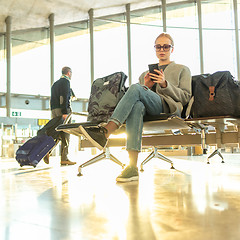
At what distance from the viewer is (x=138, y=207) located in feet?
4.04

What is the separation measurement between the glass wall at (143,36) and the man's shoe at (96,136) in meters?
8.03

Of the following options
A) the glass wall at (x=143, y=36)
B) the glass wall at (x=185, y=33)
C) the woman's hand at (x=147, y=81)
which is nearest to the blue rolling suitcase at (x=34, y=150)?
the woman's hand at (x=147, y=81)

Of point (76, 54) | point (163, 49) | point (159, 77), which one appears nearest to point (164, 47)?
point (163, 49)

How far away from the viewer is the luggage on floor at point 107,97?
2773 mm

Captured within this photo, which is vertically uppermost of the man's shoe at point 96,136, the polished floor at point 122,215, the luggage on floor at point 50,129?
the luggage on floor at point 50,129

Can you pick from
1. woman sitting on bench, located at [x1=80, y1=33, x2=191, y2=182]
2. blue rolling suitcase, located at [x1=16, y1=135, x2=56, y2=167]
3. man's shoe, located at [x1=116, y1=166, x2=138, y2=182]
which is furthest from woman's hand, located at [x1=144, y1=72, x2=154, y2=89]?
blue rolling suitcase, located at [x1=16, y1=135, x2=56, y2=167]

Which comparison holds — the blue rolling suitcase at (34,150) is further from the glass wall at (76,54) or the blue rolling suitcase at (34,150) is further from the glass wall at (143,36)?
the glass wall at (76,54)

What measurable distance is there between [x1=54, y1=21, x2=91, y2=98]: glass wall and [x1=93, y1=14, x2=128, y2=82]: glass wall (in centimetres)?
36

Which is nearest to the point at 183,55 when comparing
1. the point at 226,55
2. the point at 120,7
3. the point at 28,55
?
the point at 226,55

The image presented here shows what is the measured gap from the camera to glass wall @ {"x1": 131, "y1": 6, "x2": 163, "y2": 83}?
10.4 meters

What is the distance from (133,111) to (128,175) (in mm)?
434

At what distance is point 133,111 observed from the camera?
85.9 inches

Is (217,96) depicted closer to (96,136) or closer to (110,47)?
(96,136)

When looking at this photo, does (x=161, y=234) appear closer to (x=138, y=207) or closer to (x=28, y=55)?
(x=138, y=207)
